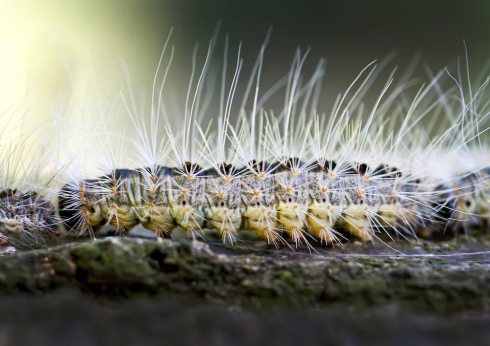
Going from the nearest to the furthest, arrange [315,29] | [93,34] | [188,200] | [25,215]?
[188,200] < [25,215] < [93,34] < [315,29]

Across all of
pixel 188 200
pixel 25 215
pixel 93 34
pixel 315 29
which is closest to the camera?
pixel 188 200

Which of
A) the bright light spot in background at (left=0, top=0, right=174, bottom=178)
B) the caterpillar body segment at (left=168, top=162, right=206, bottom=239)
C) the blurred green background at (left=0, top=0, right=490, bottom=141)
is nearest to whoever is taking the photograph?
the caterpillar body segment at (left=168, top=162, right=206, bottom=239)

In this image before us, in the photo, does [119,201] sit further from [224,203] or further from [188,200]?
[224,203]

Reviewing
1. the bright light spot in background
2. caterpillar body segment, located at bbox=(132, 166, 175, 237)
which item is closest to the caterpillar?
caterpillar body segment, located at bbox=(132, 166, 175, 237)

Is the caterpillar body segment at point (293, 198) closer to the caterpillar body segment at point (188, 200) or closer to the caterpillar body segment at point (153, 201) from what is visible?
the caterpillar body segment at point (188, 200)

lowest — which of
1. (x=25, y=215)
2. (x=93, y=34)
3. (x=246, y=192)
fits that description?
(x=25, y=215)

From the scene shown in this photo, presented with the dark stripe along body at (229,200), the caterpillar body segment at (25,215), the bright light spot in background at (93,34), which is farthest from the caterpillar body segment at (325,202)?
the bright light spot in background at (93,34)

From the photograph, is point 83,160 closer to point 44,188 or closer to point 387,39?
point 44,188

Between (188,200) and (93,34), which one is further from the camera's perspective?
(93,34)

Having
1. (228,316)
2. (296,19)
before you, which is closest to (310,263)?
(228,316)

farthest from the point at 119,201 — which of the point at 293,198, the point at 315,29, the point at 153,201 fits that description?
the point at 315,29

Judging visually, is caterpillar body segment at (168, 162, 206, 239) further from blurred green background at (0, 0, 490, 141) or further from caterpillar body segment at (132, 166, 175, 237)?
blurred green background at (0, 0, 490, 141)

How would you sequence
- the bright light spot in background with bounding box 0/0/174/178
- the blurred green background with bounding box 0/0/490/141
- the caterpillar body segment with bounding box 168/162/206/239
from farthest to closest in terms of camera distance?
the blurred green background with bounding box 0/0/490/141
the bright light spot in background with bounding box 0/0/174/178
the caterpillar body segment with bounding box 168/162/206/239
